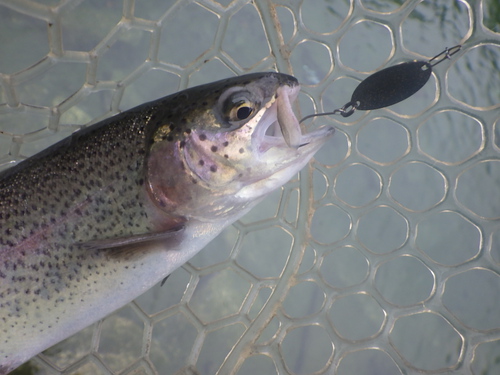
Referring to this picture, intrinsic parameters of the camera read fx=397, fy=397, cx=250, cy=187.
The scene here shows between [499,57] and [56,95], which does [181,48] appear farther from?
[499,57]

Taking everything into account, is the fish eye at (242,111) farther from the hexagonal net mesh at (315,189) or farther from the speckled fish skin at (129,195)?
the hexagonal net mesh at (315,189)

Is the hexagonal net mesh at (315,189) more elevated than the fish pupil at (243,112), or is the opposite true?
the fish pupil at (243,112)

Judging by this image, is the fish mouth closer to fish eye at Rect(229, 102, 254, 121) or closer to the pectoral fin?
fish eye at Rect(229, 102, 254, 121)

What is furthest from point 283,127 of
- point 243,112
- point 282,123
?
point 243,112

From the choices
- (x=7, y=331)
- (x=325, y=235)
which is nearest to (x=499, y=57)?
(x=325, y=235)

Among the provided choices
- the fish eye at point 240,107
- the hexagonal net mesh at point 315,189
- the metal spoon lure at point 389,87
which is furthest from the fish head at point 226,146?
the hexagonal net mesh at point 315,189

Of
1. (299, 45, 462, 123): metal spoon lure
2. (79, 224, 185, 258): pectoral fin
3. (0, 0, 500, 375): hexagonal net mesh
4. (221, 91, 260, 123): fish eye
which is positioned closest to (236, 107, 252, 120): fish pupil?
(221, 91, 260, 123): fish eye

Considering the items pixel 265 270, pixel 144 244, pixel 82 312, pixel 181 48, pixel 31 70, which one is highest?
pixel 31 70
